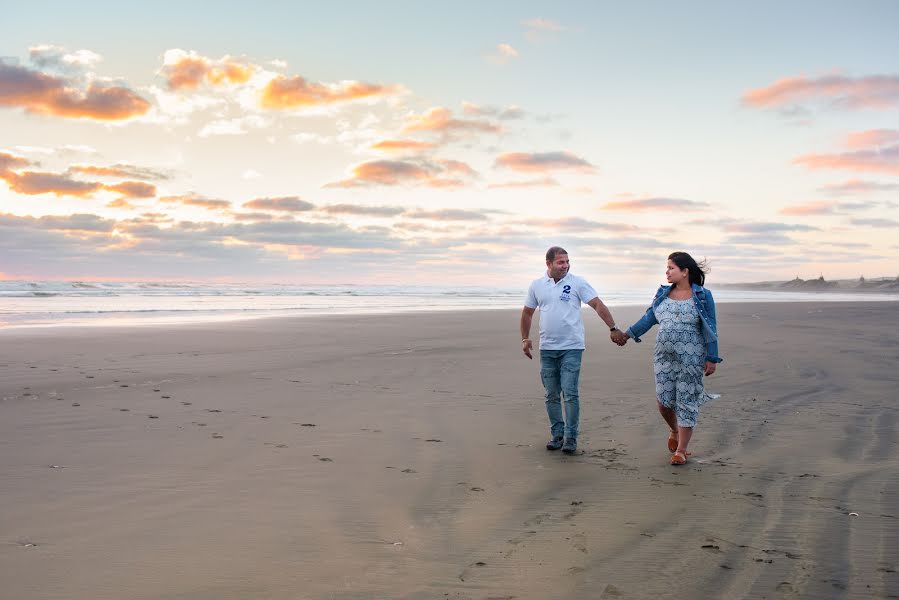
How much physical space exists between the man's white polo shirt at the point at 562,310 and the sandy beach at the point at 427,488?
1128 mm

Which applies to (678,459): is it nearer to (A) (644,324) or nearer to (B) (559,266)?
(A) (644,324)

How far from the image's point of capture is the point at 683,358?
654cm

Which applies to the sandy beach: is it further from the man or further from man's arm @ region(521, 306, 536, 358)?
man's arm @ region(521, 306, 536, 358)

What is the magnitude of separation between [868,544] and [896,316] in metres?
26.4

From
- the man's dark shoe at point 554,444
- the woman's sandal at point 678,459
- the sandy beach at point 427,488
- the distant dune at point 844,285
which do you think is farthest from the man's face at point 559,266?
the distant dune at point 844,285

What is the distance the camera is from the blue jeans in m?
6.93

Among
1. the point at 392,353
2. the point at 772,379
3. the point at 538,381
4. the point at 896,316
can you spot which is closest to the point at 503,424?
the point at 538,381

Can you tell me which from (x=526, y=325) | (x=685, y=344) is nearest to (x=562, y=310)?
(x=526, y=325)

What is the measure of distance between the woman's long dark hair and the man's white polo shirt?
90 centimetres

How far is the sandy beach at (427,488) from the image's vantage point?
388 cm

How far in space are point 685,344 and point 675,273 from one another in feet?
2.24

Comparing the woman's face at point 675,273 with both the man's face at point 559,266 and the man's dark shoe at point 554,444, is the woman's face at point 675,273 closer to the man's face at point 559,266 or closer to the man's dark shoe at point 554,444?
the man's face at point 559,266

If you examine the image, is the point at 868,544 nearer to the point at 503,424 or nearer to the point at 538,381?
the point at 503,424

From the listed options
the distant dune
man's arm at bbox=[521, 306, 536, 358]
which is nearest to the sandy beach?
man's arm at bbox=[521, 306, 536, 358]
